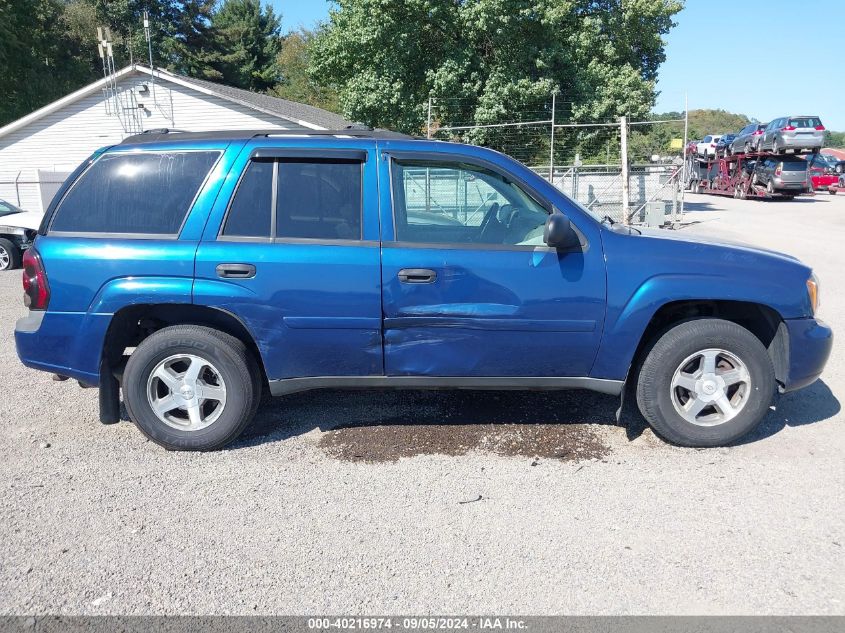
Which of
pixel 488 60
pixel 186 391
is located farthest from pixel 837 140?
pixel 186 391

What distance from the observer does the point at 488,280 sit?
12.7 ft

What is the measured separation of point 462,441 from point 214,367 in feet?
5.36

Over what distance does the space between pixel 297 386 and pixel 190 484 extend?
2.75 ft

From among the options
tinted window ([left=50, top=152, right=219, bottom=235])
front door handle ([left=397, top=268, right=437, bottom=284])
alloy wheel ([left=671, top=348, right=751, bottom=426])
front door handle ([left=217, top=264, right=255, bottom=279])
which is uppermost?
tinted window ([left=50, top=152, right=219, bottom=235])

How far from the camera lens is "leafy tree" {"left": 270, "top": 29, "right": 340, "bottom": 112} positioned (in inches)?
1959

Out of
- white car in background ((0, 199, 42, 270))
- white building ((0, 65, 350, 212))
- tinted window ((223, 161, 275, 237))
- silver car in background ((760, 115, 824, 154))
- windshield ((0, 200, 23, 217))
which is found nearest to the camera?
tinted window ((223, 161, 275, 237))

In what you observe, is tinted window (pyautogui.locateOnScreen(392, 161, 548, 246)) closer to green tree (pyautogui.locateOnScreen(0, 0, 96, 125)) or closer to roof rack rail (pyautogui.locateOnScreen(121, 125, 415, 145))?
roof rack rail (pyautogui.locateOnScreen(121, 125, 415, 145))

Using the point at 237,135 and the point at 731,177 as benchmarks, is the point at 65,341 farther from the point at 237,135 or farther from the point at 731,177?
the point at 731,177

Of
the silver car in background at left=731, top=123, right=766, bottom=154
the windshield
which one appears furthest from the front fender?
the silver car in background at left=731, top=123, right=766, bottom=154

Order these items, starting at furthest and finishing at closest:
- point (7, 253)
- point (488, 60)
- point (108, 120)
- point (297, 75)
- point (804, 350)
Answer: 1. point (297, 75)
2. point (488, 60)
3. point (108, 120)
4. point (7, 253)
5. point (804, 350)

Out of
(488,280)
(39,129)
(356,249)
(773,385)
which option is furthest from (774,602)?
(39,129)

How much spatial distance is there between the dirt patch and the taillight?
6.26 ft

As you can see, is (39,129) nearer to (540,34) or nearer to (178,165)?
(540,34)

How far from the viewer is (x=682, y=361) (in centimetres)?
403
